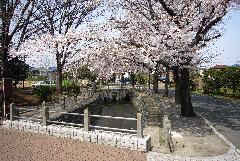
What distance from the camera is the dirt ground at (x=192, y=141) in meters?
11.6

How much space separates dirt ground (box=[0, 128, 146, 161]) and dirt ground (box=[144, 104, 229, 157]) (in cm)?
138

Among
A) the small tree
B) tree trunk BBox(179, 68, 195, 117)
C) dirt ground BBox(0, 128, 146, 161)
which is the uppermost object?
the small tree

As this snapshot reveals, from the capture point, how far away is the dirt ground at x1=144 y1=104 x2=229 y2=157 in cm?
1161

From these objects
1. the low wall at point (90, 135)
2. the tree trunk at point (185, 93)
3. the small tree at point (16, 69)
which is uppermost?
the small tree at point (16, 69)

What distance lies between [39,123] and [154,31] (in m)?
7.63

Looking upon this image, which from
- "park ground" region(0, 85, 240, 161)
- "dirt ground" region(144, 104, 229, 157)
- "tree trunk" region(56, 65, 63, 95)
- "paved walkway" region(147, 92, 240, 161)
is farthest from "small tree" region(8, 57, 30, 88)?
"dirt ground" region(144, 104, 229, 157)

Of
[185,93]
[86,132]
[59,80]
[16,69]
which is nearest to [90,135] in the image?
[86,132]

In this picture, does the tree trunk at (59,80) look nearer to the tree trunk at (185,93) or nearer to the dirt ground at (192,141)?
the tree trunk at (185,93)

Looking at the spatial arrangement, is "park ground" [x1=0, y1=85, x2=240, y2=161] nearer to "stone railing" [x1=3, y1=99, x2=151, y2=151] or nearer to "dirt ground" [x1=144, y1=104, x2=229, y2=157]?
"dirt ground" [x1=144, y1=104, x2=229, y2=157]

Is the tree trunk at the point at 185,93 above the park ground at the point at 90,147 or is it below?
above

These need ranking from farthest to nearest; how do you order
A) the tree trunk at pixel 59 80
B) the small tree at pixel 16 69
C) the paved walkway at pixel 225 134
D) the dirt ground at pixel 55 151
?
the tree trunk at pixel 59 80, the small tree at pixel 16 69, the dirt ground at pixel 55 151, the paved walkway at pixel 225 134

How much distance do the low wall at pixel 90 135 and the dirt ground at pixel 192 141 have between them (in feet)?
2.12

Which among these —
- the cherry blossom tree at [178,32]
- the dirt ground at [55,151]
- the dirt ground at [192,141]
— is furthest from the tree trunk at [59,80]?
the dirt ground at [55,151]

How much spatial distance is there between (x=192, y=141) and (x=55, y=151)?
550cm
